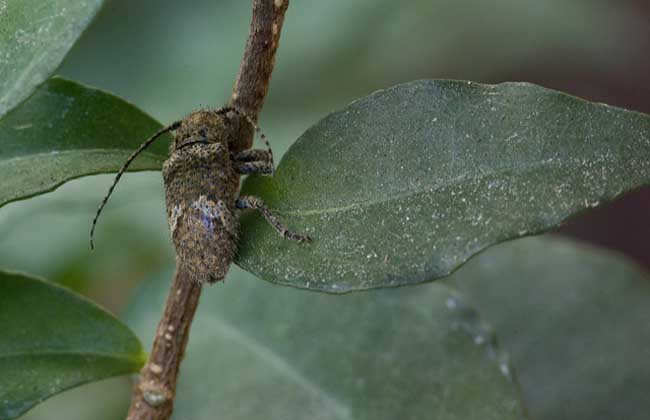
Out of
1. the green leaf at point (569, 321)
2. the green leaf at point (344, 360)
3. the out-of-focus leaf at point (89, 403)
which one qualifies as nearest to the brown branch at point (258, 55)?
the green leaf at point (344, 360)

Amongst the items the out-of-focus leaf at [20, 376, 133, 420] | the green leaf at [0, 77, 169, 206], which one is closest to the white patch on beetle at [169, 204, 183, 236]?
the green leaf at [0, 77, 169, 206]

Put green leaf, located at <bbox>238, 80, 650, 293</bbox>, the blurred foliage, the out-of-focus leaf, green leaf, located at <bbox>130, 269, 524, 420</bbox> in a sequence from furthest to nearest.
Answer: the blurred foliage < the out-of-focus leaf < green leaf, located at <bbox>130, 269, 524, 420</bbox> < green leaf, located at <bbox>238, 80, 650, 293</bbox>

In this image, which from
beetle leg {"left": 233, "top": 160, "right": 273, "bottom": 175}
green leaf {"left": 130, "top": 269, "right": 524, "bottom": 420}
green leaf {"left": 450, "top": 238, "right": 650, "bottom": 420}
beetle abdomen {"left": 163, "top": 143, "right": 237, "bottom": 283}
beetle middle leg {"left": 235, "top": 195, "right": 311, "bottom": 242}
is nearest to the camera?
beetle middle leg {"left": 235, "top": 195, "right": 311, "bottom": 242}

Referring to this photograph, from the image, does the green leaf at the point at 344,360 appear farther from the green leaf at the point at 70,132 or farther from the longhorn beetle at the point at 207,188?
the green leaf at the point at 70,132

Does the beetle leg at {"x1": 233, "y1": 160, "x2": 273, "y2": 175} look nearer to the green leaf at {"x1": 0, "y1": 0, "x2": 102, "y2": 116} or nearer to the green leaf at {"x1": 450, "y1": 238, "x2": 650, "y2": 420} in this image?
the green leaf at {"x1": 0, "y1": 0, "x2": 102, "y2": 116}

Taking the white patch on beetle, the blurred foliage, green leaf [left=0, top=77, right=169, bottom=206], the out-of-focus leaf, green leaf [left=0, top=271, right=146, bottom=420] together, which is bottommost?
the out-of-focus leaf

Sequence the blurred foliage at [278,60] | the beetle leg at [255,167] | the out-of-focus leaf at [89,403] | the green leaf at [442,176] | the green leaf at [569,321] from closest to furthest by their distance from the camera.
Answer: the green leaf at [442,176] → the beetle leg at [255,167] → the green leaf at [569,321] → the out-of-focus leaf at [89,403] → the blurred foliage at [278,60]

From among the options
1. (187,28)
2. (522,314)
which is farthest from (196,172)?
(187,28)
